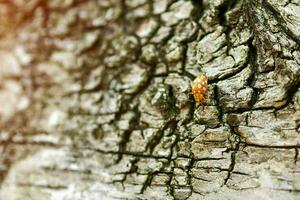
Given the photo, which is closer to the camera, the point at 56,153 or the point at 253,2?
the point at 253,2

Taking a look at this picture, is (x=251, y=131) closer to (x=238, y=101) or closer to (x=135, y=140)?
(x=238, y=101)

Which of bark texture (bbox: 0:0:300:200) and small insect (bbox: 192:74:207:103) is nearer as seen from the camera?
bark texture (bbox: 0:0:300:200)

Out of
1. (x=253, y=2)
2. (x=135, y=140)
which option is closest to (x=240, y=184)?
(x=135, y=140)

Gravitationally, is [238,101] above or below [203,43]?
below

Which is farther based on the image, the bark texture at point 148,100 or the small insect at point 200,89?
the small insect at point 200,89

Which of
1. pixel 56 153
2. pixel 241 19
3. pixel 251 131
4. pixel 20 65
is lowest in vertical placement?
pixel 56 153
